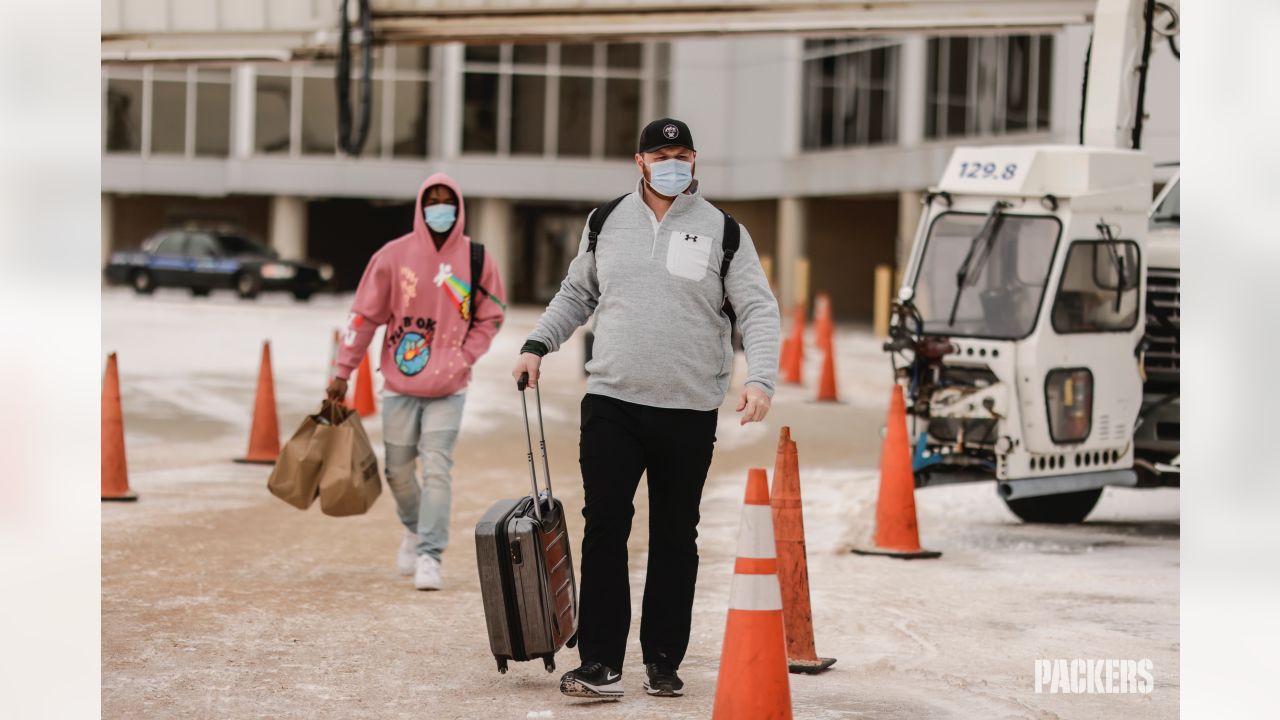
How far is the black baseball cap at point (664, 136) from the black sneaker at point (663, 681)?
1.88 meters

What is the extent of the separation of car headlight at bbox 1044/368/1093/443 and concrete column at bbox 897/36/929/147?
103 ft

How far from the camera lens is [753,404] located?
6.47 metres

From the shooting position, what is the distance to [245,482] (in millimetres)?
12945

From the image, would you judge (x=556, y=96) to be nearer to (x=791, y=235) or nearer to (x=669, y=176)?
(x=791, y=235)

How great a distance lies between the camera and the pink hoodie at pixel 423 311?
8.86m

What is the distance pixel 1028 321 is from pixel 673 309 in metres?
5.10

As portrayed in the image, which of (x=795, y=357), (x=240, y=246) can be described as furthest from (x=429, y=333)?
(x=240, y=246)

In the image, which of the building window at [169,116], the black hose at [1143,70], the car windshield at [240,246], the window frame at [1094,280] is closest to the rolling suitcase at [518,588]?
the window frame at [1094,280]

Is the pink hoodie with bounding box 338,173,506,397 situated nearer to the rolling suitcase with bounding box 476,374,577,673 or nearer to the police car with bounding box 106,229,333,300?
the rolling suitcase with bounding box 476,374,577,673

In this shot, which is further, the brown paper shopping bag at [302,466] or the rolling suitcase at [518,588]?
the brown paper shopping bag at [302,466]

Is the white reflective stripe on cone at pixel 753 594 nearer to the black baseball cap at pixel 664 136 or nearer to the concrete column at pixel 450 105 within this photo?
the black baseball cap at pixel 664 136

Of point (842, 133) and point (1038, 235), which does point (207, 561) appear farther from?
point (842, 133)
